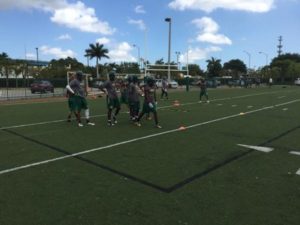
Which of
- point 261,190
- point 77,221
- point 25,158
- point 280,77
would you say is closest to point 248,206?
point 261,190

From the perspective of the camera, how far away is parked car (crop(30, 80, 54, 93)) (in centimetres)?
3469

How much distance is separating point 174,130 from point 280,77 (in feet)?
373

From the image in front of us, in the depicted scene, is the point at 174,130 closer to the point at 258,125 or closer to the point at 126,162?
the point at 258,125

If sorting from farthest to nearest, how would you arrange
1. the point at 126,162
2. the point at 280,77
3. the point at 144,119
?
the point at 280,77
the point at 144,119
the point at 126,162

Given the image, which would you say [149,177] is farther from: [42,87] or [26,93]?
[42,87]

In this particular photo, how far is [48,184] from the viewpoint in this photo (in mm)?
6383

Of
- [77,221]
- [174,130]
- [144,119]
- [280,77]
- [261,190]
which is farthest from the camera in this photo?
[280,77]

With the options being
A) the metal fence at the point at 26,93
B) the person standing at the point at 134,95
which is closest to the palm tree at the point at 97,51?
the metal fence at the point at 26,93

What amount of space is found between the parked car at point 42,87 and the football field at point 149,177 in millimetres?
23188

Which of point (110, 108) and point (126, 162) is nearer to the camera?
A: point (126, 162)

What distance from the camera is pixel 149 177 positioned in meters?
6.86

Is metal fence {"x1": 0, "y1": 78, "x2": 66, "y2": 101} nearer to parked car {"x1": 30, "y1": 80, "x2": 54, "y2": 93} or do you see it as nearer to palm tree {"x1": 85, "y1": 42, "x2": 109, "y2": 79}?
parked car {"x1": 30, "y1": 80, "x2": 54, "y2": 93}

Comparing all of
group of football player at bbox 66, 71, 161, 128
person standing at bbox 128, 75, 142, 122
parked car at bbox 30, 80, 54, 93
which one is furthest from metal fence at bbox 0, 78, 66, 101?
person standing at bbox 128, 75, 142, 122

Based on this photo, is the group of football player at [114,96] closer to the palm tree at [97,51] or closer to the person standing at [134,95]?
the person standing at [134,95]
